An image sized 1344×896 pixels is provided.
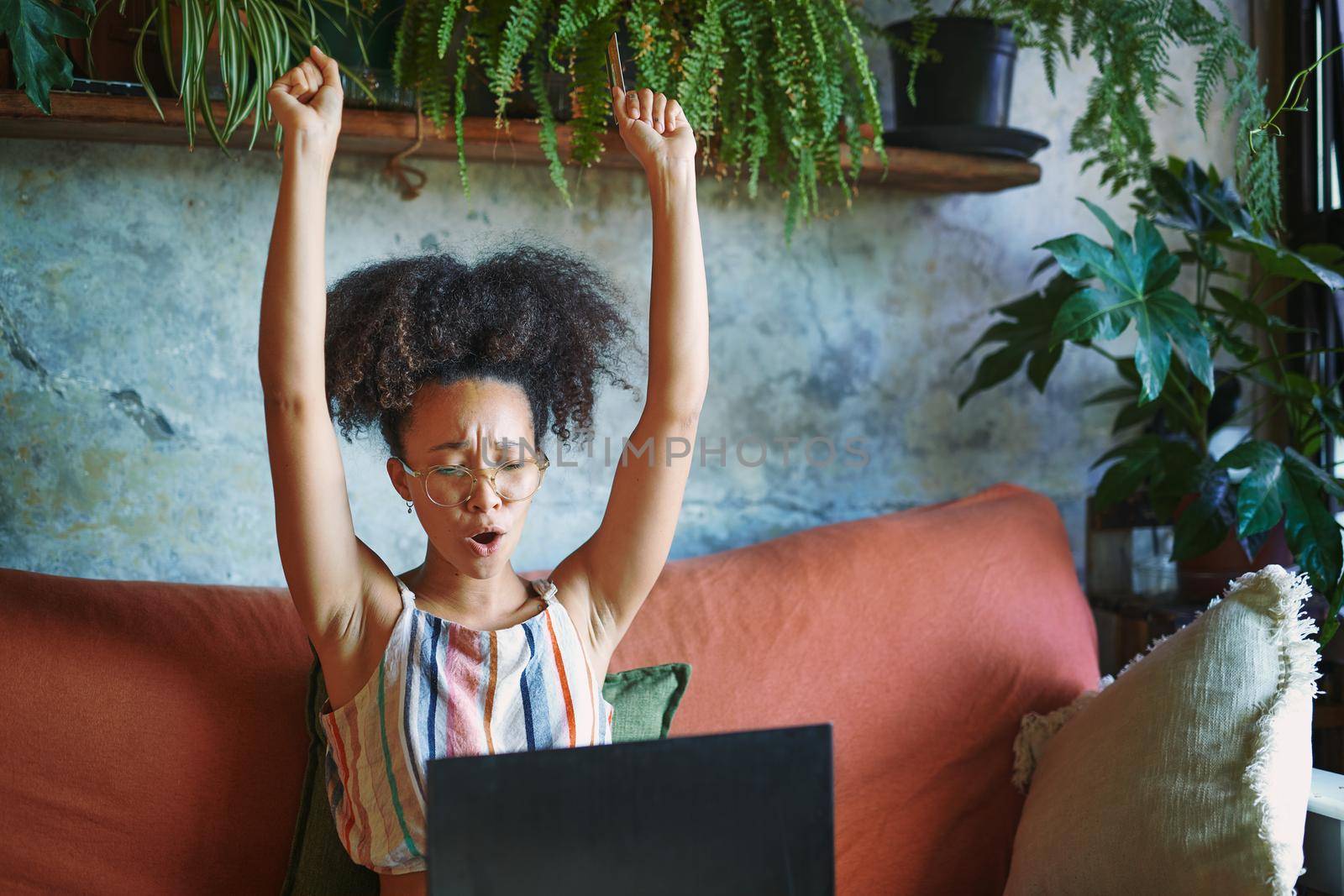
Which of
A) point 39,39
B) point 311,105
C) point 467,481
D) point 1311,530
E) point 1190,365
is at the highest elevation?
point 39,39

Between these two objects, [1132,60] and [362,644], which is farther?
[1132,60]

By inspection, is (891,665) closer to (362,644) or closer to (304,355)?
(362,644)

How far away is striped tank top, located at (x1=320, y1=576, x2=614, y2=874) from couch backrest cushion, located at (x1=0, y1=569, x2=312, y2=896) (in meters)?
0.22

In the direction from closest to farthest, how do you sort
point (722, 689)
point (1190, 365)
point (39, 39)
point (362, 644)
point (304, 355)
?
point (304, 355), point (362, 644), point (39, 39), point (722, 689), point (1190, 365)

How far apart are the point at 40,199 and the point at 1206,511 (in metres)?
1.69

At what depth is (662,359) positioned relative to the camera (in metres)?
1.11

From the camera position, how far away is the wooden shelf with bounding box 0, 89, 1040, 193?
137cm

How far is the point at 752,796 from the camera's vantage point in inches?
28.6

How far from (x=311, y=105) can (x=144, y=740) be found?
28.8 inches

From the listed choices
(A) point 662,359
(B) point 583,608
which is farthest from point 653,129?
(B) point 583,608

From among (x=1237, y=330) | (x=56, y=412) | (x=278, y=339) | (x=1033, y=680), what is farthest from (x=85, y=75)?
(x=1237, y=330)

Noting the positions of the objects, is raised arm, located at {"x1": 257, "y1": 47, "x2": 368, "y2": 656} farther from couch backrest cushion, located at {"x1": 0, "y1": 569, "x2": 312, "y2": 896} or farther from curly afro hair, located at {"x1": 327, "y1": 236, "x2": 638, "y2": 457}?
couch backrest cushion, located at {"x1": 0, "y1": 569, "x2": 312, "y2": 896}

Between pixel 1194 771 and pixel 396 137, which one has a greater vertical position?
pixel 396 137

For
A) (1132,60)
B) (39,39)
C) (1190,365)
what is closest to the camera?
(39,39)
